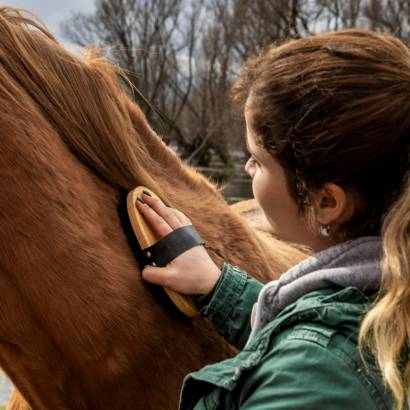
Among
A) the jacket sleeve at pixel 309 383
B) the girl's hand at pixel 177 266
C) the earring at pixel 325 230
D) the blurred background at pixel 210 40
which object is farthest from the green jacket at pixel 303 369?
the blurred background at pixel 210 40

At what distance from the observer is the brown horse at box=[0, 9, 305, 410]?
1199mm

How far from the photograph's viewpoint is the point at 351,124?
1.09 meters

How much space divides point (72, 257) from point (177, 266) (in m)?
0.23

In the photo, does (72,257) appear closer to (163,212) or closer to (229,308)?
(163,212)

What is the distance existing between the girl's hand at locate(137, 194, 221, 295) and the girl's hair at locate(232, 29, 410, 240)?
30 cm

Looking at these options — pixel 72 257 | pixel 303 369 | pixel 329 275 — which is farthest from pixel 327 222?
pixel 72 257

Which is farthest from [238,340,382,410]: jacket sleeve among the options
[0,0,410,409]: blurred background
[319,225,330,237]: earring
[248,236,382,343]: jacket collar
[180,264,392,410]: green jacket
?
[0,0,410,409]: blurred background

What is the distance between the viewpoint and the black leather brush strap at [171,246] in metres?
1.33

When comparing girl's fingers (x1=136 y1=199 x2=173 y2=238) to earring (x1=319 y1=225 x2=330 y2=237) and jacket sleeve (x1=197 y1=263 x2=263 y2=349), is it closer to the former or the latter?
jacket sleeve (x1=197 y1=263 x2=263 y2=349)

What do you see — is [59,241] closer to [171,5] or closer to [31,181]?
[31,181]

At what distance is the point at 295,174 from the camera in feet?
3.82

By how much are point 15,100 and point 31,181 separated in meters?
0.17

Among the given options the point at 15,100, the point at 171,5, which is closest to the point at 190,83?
the point at 171,5

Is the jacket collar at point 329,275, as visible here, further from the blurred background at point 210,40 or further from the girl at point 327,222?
the blurred background at point 210,40
